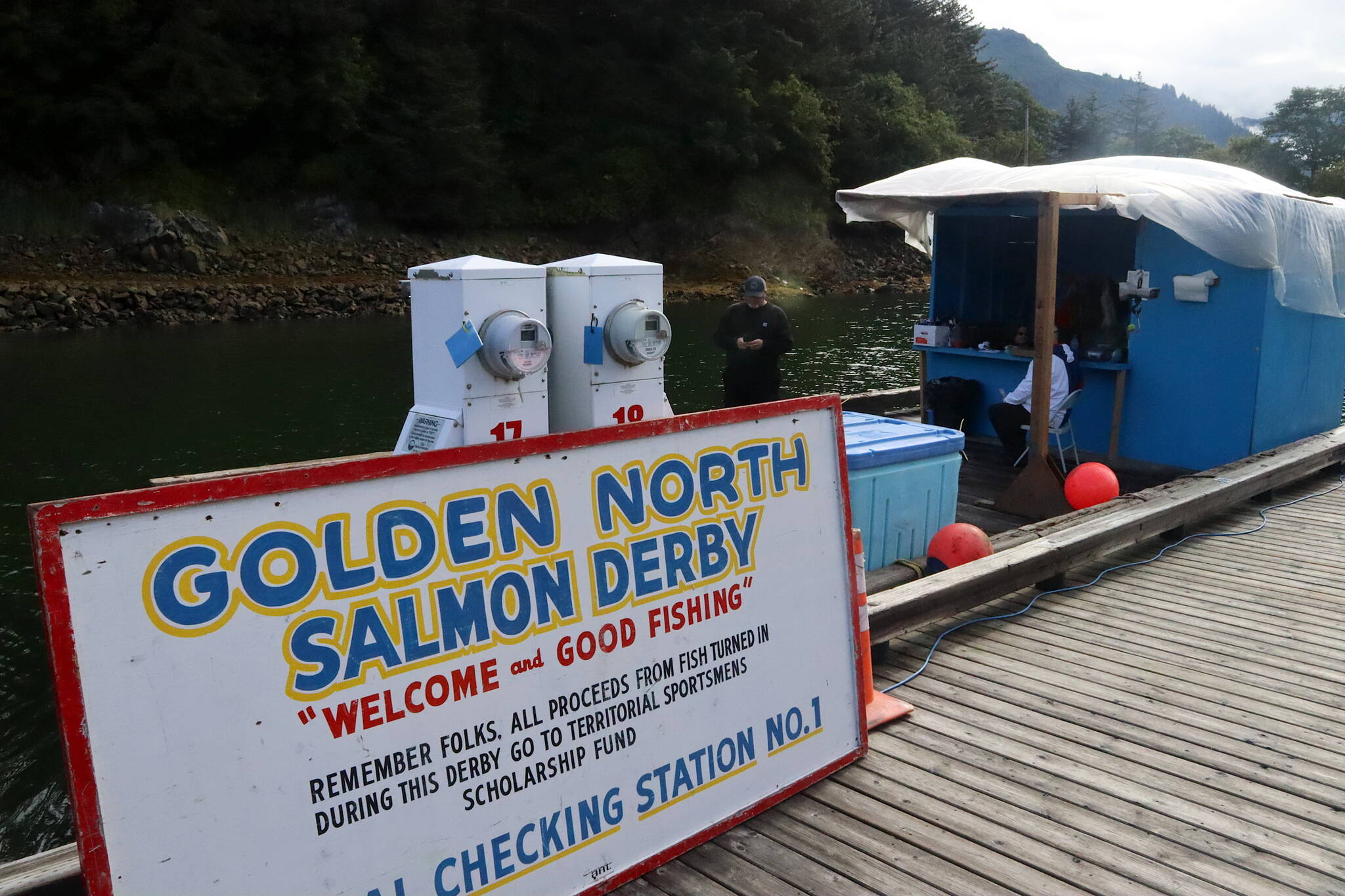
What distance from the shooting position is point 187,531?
7.64 feet

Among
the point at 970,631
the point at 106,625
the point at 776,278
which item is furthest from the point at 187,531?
the point at 776,278

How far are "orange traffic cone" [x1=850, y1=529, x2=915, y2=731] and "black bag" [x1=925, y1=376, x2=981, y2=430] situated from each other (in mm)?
6586

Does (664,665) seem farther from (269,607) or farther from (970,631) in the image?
(970,631)

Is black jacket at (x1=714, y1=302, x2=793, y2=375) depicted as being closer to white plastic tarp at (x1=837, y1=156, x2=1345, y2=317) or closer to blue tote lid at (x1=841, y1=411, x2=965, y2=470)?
white plastic tarp at (x1=837, y1=156, x2=1345, y2=317)

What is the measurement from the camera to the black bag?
10586 mm

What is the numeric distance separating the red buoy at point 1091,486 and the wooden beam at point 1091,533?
16.4 inches

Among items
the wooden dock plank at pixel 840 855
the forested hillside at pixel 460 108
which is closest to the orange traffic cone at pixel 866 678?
the wooden dock plank at pixel 840 855

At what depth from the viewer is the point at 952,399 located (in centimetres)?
1060

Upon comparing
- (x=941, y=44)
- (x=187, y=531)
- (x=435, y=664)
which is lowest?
(x=435, y=664)

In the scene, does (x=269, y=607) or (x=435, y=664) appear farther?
(x=435, y=664)

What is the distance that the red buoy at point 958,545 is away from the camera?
6.04m

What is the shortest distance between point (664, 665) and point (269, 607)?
1239 mm

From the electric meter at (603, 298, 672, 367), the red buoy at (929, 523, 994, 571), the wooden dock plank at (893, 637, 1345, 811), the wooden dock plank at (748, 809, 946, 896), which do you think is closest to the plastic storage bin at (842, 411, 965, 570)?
the red buoy at (929, 523, 994, 571)

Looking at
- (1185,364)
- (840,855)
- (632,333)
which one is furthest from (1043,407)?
(840,855)
